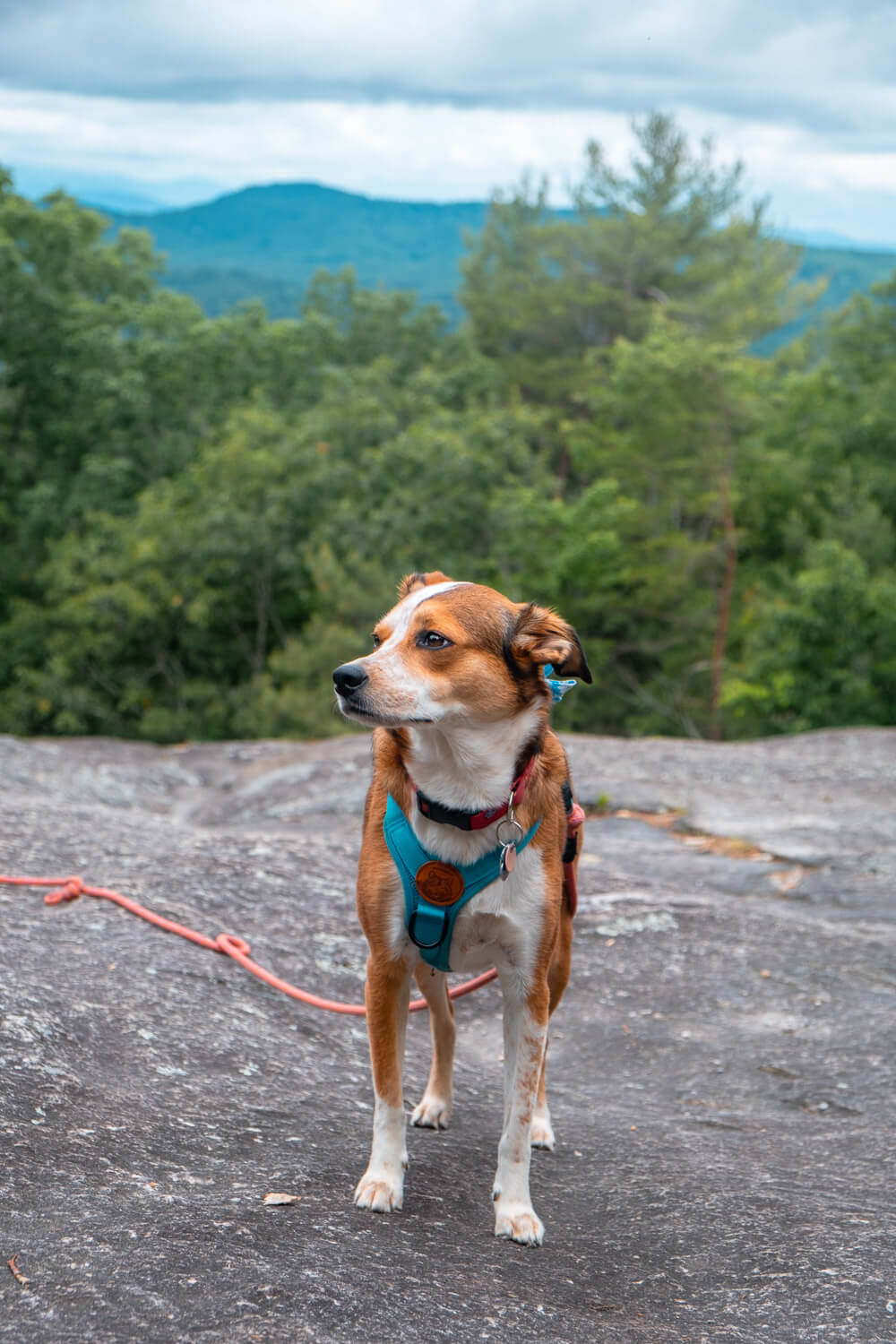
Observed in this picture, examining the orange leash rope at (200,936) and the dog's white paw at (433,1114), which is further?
the orange leash rope at (200,936)

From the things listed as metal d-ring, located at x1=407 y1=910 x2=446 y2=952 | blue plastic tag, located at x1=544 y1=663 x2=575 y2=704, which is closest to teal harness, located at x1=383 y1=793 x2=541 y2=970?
metal d-ring, located at x1=407 y1=910 x2=446 y2=952

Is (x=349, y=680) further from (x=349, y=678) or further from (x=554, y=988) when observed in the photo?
(x=554, y=988)

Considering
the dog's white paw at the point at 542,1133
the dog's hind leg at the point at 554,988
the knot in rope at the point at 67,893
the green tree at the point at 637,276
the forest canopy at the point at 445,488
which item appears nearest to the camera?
the dog's hind leg at the point at 554,988

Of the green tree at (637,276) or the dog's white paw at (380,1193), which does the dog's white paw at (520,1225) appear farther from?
the green tree at (637,276)

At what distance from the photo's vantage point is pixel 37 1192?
3.16m

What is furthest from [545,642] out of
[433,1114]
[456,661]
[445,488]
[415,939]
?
[445,488]

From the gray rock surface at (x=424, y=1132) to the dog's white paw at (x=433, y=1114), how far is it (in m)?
0.06

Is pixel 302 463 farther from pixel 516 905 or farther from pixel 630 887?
pixel 516 905

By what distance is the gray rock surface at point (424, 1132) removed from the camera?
2.96 metres

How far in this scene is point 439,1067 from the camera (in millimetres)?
4324

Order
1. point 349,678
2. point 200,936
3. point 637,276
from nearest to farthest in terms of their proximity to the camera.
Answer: point 349,678, point 200,936, point 637,276

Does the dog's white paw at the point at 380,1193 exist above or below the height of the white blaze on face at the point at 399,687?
below

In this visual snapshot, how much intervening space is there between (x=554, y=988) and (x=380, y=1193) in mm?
975

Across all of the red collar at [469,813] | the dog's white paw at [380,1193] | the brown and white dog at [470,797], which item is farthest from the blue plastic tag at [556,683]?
the dog's white paw at [380,1193]
